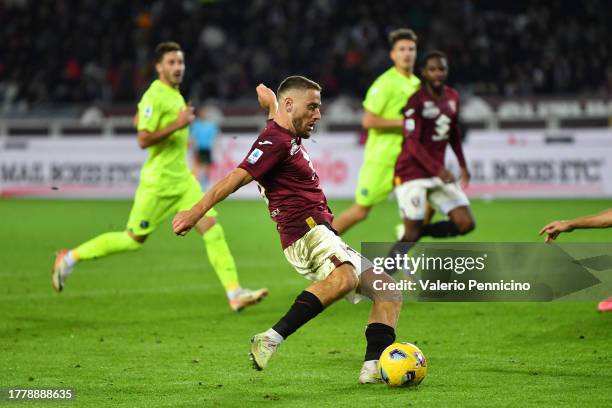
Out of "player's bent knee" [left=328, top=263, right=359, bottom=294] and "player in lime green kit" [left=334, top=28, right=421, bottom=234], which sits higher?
"player in lime green kit" [left=334, top=28, right=421, bottom=234]

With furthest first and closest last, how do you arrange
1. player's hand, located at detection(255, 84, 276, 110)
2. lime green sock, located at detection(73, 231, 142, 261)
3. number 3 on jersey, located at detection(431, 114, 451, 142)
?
number 3 on jersey, located at detection(431, 114, 451, 142), lime green sock, located at detection(73, 231, 142, 261), player's hand, located at detection(255, 84, 276, 110)

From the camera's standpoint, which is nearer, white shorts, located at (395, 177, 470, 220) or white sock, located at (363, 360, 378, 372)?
white sock, located at (363, 360, 378, 372)

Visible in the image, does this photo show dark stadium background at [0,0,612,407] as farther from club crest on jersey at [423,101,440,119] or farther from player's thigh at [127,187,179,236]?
club crest on jersey at [423,101,440,119]

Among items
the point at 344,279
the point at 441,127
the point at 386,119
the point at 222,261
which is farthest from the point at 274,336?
the point at 386,119

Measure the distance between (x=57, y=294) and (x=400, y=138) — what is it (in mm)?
3850

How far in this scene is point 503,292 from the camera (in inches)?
362

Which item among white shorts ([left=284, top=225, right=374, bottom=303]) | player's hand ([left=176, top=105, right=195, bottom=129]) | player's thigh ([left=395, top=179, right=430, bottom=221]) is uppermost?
player's hand ([left=176, top=105, right=195, bottom=129])

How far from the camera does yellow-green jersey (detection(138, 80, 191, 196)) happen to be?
10.2 m

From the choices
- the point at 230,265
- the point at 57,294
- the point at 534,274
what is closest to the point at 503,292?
the point at 534,274

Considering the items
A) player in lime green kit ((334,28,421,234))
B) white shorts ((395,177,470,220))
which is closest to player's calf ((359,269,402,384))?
white shorts ((395,177,470,220))

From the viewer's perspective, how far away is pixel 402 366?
6461 millimetres

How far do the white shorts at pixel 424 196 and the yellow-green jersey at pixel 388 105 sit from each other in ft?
2.25

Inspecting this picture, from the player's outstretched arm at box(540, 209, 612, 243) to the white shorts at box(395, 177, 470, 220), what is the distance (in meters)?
3.91

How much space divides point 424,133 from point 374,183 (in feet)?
3.03
